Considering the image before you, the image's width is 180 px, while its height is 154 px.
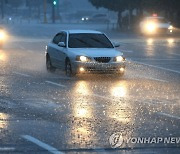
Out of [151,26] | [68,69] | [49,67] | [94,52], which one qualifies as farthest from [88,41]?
[151,26]

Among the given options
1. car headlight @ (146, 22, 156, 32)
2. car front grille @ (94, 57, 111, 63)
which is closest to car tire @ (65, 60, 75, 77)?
car front grille @ (94, 57, 111, 63)

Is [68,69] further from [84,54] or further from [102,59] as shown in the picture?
[102,59]

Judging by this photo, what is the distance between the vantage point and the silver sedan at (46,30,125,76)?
20.5 meters

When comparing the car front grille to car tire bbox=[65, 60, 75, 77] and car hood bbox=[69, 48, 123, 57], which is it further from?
car tire bbox=[65, 60, 75, 77]

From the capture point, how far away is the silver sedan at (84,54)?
20.5m

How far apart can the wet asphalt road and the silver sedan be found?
33 centimetres

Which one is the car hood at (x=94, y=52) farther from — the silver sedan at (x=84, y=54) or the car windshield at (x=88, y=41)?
the car windshield at (x=88, y=41)

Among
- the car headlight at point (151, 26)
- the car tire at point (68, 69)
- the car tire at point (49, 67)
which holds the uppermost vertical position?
the car tire at point (68, 69)

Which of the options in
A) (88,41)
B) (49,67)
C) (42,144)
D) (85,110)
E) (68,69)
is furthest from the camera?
(49,67)

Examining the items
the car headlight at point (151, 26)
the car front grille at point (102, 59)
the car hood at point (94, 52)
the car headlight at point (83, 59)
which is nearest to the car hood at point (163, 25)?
the car headlight at point (151, 26)

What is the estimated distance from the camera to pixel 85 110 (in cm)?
1380

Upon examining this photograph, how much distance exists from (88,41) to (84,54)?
1605 mm

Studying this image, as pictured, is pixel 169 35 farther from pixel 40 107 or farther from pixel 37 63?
pixel 40 107

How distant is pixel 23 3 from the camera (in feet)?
639
